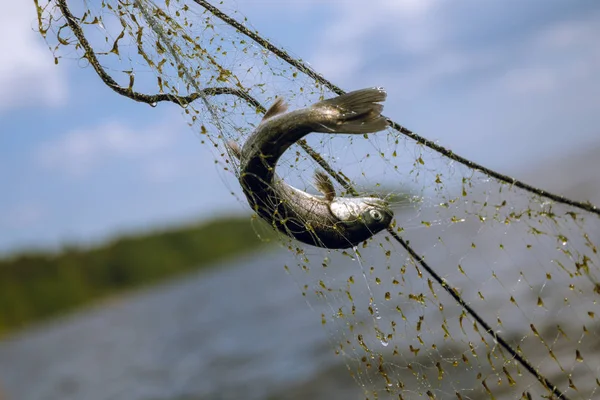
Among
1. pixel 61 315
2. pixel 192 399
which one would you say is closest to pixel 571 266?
pixel 192 399

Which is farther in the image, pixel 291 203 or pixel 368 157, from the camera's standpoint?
pixel 368 157

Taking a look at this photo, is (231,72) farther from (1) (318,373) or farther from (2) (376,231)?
Result: (1) (318,373)

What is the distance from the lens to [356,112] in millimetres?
3771

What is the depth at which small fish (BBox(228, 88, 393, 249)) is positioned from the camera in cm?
379

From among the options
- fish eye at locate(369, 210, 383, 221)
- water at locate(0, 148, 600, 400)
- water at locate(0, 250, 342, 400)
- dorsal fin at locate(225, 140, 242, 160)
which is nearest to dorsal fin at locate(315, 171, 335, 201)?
fish eye at locate(369, 210, 383, 221)

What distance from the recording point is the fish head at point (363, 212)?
4234mm

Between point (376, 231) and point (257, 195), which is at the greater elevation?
point (257, 195)

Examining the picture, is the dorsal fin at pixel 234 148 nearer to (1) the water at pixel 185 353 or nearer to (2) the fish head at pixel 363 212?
(2) the fish head at pixel 363 212

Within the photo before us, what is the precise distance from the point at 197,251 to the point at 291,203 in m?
99.5

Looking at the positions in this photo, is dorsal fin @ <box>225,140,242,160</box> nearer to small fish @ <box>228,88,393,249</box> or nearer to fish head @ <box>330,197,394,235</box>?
small fish @ <box>228,88,393,249</box>

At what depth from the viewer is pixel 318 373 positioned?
2050cm

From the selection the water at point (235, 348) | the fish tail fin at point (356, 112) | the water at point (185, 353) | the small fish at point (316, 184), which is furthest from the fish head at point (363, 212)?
the water at point (185, 353)

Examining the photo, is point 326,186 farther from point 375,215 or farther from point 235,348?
point 235,348

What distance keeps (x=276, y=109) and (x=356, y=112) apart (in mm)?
508
